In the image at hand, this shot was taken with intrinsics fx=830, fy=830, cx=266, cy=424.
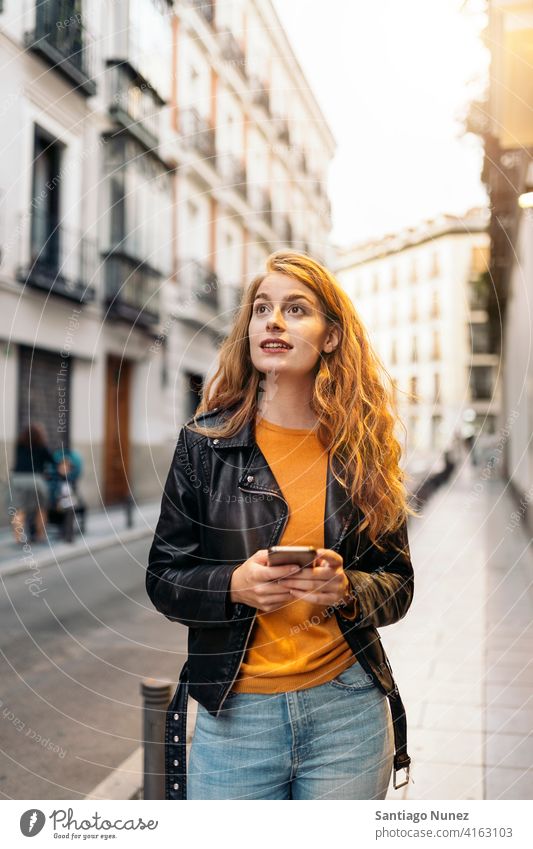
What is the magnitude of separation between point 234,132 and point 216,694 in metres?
2.52

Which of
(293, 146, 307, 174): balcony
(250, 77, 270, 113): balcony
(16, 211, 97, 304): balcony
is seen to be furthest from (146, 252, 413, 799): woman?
(16, 211, 97, 304): balcony

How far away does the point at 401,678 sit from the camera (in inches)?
191

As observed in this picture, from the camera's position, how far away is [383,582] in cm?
167

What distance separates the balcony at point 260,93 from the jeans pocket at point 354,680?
2031 millimetres

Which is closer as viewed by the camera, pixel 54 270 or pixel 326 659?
pixel 326 659

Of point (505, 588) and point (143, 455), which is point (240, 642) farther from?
point (143, 455)

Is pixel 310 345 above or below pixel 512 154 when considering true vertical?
below

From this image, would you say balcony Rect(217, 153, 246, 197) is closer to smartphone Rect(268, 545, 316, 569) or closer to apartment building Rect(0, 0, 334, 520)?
apartment building Rect(0, 0, 334, 520)

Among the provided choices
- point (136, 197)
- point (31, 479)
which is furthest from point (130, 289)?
point (31, 479)

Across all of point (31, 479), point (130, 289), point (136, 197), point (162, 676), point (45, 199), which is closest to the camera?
point (162, 676)

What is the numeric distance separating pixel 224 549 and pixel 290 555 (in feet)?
0.88

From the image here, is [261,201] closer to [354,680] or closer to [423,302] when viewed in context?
[423,302]

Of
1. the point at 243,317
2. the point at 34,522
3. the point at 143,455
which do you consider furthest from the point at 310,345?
the point at 143,455

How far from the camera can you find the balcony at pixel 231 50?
9.46 ft
